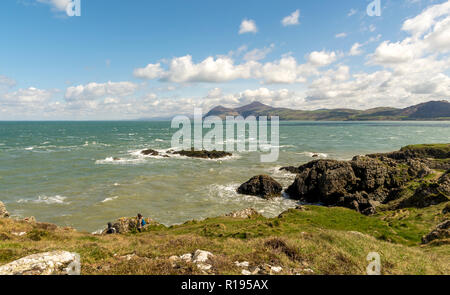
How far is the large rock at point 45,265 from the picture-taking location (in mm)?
9133

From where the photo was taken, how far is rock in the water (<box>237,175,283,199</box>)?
1663 inches

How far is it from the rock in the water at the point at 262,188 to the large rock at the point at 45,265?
3428 centimetres

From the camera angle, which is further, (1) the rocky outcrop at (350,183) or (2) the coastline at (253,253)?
(1) the rocky outcrop at (350,183)

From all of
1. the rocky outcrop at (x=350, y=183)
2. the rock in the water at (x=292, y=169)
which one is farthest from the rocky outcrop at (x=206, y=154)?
the rocky outcrop at (x=350, y=183)

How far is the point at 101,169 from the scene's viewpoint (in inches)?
2335

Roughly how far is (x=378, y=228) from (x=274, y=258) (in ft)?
61.2

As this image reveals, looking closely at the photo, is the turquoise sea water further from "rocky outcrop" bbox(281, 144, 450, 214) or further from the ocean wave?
Answer: "rocky outcrop" bbox(281, 144, 450, 214)

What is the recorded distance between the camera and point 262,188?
4262 cm

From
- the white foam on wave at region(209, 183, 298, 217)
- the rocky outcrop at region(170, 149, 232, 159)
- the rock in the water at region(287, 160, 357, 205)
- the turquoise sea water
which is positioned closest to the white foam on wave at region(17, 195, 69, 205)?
the turquoise sea water

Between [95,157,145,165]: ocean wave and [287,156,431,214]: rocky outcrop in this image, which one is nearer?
[287,156,431,214]: rocky outcrop

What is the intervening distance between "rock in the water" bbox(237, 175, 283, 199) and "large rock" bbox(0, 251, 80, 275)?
112 ft

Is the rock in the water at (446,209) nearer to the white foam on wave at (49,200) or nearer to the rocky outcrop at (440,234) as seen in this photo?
the rocky outcrop at (440,234)
